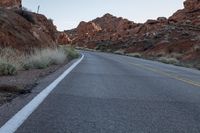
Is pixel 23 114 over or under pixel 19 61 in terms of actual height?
over

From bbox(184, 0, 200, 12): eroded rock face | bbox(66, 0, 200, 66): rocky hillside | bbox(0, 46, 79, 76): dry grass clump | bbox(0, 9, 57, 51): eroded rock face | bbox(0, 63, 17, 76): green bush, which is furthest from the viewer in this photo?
bbox(184, 0, 200, 12): eroded rock face

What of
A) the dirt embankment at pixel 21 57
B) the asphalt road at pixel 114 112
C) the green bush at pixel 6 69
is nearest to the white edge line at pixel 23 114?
the asphalt road at pixel 114 112

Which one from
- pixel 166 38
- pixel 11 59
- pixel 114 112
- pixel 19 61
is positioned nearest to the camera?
pixel 114 112

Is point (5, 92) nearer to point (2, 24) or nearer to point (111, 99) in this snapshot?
point (111, 99)

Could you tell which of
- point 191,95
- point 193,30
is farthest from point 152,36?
point 191,95

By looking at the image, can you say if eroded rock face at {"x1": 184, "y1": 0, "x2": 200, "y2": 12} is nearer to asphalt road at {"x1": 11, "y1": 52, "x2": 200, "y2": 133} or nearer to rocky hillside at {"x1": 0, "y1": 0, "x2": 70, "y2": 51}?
rocky hillside at {"x1": 0, "y1": 0, "x2": 70, "y2": 51}

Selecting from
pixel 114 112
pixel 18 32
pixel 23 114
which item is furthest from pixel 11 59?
pixel 23 114

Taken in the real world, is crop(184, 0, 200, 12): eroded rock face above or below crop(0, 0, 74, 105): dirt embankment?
above

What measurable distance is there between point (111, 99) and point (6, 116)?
311cm

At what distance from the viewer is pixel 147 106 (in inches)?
355

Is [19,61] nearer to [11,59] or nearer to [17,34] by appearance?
[11,59]

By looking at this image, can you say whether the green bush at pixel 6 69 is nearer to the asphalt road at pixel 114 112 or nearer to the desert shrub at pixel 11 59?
the desert shrub at pixel 11 59

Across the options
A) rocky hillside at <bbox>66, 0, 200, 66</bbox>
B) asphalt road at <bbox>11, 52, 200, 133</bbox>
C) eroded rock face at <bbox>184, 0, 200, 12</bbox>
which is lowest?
rocky hillside at <bbox>66, 0, 200, 66</bbox>

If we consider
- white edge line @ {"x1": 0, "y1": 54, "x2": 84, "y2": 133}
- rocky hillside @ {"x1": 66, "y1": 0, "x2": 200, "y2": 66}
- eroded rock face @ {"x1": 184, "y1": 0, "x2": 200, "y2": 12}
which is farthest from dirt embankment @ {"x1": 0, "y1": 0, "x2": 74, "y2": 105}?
eroded rock face @ {"x1": 184, "y1": 0, "x2": 200, "y2": 12}
